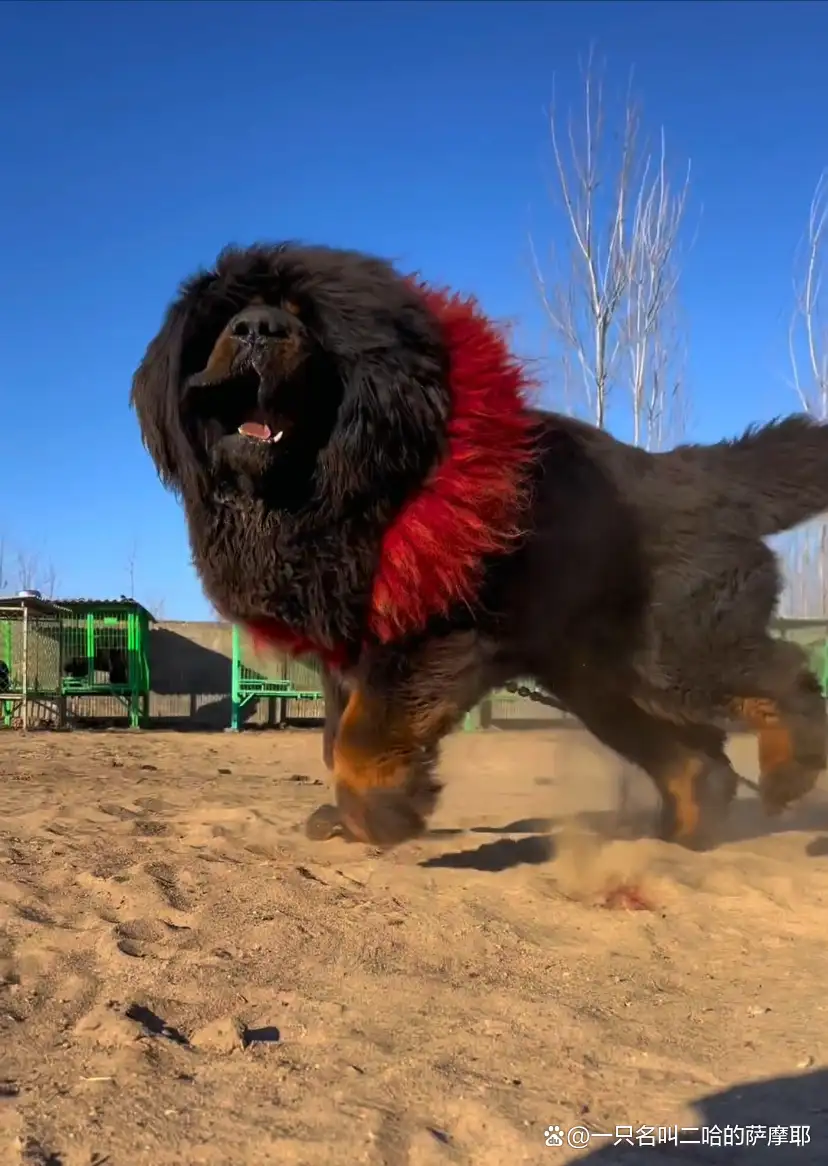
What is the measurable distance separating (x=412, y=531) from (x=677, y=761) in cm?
217

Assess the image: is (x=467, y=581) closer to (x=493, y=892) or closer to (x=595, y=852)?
(x=493, y=892)

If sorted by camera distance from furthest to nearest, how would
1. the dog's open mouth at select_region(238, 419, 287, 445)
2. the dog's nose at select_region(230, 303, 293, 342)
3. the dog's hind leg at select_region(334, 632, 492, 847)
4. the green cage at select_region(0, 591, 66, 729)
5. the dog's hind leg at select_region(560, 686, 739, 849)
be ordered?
the green cage at select_region(0, 591, 66, 729) → the dog's hind leg at select_region(560, 686, 739, 849) → the dog's hind leg at select_region(334, 632, 492, 847) → the dog's open mouth at select_region(238, 419, 287, 445) → the dog's nose at select_region(230, 303, 293, 342)

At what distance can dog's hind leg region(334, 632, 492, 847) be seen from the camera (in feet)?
11.1

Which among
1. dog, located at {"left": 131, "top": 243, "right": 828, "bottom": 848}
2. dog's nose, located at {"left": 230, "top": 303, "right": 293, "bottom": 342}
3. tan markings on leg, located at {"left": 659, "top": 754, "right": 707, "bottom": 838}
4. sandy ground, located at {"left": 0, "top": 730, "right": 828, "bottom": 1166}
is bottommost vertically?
sandy ground, located at {"left": 0, "top": 730, "right": 828, "bottom": 1166}

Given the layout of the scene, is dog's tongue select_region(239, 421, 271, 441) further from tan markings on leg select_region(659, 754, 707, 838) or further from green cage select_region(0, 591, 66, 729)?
green cage select_region(0, 591, 66, 729)

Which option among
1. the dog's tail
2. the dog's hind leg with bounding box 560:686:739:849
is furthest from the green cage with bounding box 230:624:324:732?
the dog's tail

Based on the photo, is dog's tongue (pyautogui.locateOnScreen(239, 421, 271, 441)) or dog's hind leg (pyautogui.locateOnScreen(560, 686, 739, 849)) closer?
dog's tongue (pyautogui.locateOnScreen(239, 421, 271, 441))

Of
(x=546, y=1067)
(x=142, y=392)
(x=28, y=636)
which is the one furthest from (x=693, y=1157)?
(x=28, y=636)

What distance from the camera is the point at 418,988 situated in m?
2.47

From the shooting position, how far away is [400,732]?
3404mm

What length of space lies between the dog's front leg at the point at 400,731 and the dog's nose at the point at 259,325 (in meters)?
1.19

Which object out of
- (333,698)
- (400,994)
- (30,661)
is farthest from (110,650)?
(400,994)

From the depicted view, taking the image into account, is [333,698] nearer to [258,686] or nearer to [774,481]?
[774,481]

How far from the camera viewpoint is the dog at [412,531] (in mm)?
3221
